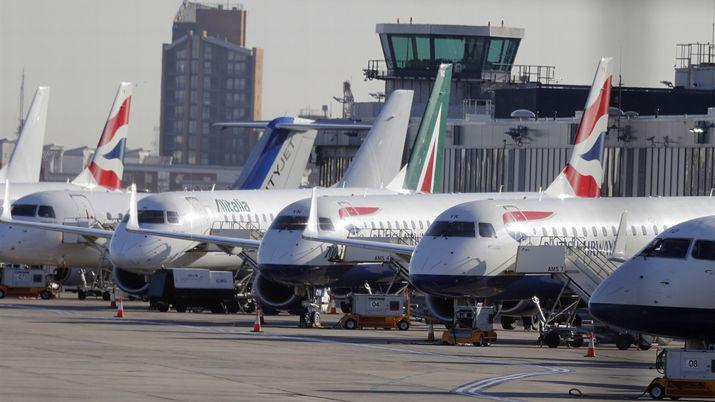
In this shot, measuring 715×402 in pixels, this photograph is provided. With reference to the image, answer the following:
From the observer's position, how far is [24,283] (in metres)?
63.5

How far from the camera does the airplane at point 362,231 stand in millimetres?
47844

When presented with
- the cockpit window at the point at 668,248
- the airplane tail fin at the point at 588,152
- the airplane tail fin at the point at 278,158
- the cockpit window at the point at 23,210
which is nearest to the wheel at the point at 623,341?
the cockpit window at the point at 668,248

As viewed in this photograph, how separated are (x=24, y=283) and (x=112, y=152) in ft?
38.3

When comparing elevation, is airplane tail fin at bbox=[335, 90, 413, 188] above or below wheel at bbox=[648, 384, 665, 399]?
above

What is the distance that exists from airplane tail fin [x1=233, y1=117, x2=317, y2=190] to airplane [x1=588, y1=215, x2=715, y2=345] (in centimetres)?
4088

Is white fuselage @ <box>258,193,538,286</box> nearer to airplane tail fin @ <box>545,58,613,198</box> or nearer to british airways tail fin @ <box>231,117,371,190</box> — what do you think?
airplane tail fin @ <box>545,58,613,198</box>

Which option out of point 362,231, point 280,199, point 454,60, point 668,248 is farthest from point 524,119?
point 668,248

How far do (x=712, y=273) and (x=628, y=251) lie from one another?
55.1ft

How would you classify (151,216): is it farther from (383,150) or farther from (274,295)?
(383,150)

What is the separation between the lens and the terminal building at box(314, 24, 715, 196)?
239 feet

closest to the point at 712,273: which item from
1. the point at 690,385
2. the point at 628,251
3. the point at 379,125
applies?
the point at 690,385

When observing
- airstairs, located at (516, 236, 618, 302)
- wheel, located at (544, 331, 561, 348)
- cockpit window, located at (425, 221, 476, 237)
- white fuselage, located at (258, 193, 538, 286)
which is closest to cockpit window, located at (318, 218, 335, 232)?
white fuselage, located at (258, 193, 538, 286)

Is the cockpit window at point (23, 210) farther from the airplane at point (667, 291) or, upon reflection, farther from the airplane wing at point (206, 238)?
the airplane at point (667, 291)

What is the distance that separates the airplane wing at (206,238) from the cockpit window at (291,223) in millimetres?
3362
